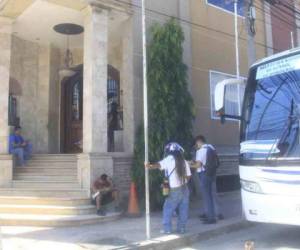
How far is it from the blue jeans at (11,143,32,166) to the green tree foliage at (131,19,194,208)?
3.36 meters

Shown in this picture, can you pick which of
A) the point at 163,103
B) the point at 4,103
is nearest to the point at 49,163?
the point at 4,103

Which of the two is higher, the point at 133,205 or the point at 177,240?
the point at 133,205

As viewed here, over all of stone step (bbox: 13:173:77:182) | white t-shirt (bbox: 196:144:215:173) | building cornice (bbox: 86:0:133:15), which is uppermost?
building cornice (bbox: 86:0:133:15)

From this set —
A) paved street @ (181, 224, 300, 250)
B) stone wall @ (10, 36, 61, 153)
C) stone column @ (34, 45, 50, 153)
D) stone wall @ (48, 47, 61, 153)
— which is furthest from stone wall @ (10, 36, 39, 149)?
paved street @ (181, 224, 300, 250)

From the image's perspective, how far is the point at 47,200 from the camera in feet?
34.1

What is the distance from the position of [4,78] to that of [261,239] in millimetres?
7759

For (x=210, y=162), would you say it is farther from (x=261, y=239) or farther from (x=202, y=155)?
(x=261, y=239)

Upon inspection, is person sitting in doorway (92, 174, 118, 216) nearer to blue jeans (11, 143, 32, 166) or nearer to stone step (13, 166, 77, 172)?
stone step (13, 166, 77, 172)

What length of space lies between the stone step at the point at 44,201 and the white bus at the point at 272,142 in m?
4.07

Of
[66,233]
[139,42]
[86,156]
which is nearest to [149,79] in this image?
[139,42]

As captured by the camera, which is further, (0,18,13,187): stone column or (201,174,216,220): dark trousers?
(0,18,13,187): stone column

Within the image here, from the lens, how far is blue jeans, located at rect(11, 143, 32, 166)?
40.9 ft

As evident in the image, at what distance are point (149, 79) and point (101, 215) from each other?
3812 millimetres

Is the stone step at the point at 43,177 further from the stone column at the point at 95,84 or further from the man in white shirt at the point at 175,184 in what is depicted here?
the man in white shirt at the point at 175,184
